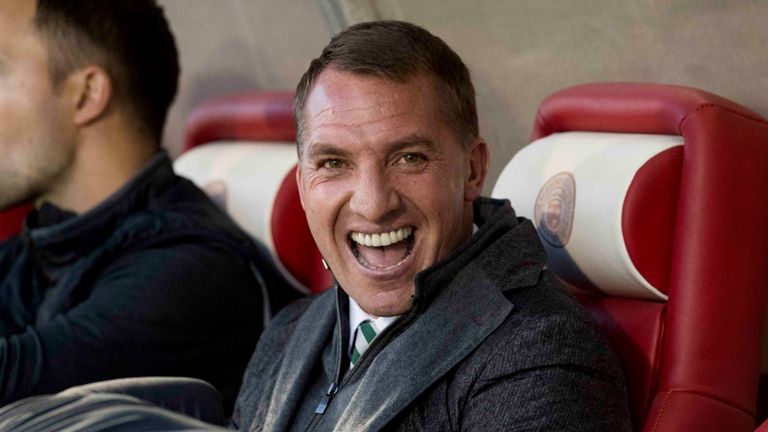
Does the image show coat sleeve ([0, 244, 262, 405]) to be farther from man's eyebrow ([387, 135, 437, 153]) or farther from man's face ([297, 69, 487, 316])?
man's eyebrow ([387, 135, 437, 153])

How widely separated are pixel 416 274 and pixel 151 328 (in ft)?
2.38

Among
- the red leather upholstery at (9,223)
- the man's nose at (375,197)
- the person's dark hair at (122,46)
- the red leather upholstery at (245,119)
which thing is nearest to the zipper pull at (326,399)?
the man's nose at (375,197)

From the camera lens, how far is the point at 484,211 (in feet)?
5.50

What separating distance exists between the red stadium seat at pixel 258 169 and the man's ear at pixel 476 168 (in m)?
0.60

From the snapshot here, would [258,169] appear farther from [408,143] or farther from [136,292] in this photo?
[408,143]

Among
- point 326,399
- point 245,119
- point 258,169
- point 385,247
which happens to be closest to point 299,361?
point 326,399

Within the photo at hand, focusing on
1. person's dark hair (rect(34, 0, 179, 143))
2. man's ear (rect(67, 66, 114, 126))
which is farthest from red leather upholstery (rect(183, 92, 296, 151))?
man's ear (rect(67, 66, 114, 126))

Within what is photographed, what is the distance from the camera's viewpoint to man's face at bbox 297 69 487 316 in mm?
1556

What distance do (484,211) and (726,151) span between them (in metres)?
0.33

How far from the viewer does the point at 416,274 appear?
151cm

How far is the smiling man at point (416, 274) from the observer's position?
1413 millimetres

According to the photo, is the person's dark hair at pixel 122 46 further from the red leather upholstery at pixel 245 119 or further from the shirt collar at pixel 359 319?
the shirt collar at pixel 359 319

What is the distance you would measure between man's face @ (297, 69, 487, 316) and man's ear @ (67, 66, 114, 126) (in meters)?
0.91

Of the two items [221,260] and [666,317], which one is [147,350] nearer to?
[221,260]
